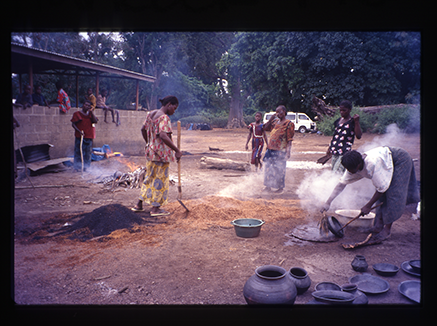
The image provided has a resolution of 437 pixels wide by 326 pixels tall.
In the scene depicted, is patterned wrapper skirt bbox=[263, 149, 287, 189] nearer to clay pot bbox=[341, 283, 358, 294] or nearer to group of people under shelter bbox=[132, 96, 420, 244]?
group of people under shelter bbox=[132, 96, 420, 244]

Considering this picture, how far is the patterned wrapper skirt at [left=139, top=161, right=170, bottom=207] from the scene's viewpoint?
4887 millimetres

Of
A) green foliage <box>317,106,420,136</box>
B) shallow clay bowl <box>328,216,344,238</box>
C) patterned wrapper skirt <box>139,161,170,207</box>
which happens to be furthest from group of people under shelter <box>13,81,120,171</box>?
green foliage <box>317,106,420,136</box>

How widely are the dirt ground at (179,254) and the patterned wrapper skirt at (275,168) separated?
0.55m

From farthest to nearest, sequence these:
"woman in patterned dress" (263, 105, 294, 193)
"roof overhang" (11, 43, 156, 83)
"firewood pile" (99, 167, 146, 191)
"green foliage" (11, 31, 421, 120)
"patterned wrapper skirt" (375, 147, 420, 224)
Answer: "green foliage" (11, 31, 421, 120), "roof overhang" (11, 43, 156, 83), "firewood pile" (99, 167, 146, 191), "woman in patterned dress" (263, 105, 294, 193), "patterned wrapper skirt" (375, 147, 420, 224)

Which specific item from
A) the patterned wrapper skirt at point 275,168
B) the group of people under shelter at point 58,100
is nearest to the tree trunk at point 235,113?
the group of people under shelter at point 58,100

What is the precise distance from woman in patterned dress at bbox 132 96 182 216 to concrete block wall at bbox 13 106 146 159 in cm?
520

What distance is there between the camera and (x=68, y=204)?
19.1 feet

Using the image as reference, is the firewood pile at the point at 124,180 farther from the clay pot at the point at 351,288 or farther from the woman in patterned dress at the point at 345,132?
the clay pot at the point at 351,288

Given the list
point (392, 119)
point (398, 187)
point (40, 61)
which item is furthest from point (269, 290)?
point (392, 119)

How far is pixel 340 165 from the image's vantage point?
516cm

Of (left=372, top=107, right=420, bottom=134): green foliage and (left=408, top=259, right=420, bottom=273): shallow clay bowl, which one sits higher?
(left=372, top=107, right=420, bottom=134): green foliage

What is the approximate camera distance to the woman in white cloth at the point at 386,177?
3596 mm

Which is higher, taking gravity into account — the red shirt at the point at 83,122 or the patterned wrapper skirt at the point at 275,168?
the red shirt at the point at 83,122
